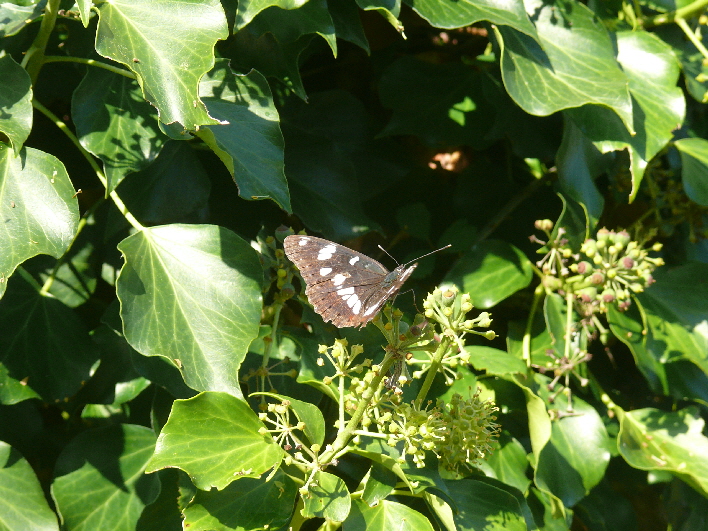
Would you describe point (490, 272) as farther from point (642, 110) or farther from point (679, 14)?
point (679, 14)

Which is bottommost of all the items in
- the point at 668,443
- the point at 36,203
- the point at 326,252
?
the point at 668,443

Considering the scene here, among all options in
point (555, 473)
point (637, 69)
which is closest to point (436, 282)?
point (555, 473)

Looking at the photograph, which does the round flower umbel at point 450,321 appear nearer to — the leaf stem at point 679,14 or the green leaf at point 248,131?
the green leaf at point 248,131

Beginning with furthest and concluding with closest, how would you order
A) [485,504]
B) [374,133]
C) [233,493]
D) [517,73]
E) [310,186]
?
1. [374,133]
2. [310,186]
3. [517,73]
4. [485,504]
5. [233,493]

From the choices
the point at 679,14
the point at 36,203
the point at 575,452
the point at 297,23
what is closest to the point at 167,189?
the point at 36,203

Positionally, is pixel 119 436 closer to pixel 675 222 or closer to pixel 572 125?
pixel 572 125

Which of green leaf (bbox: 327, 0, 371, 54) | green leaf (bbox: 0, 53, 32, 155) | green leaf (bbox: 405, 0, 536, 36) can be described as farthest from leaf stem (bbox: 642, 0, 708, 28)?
green leaf (bbox: 0, 53, 32, 155)

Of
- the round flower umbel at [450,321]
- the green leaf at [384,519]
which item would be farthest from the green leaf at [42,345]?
the round flower umbel at [450,321]
